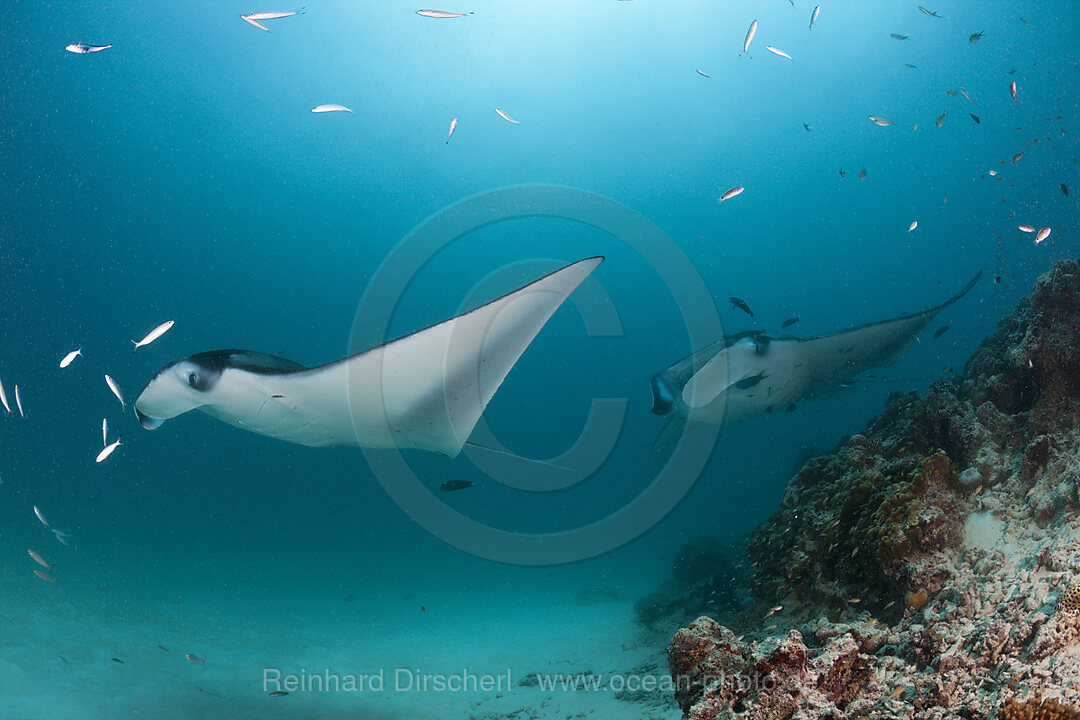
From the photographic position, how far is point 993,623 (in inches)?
62.1

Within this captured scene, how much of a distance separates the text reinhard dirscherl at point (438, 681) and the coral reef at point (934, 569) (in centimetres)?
194

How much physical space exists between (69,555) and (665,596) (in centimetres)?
2686

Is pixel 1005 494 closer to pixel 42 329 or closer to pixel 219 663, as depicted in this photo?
pixel 219 663

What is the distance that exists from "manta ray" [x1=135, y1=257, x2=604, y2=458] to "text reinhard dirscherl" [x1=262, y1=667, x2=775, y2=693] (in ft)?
12.0

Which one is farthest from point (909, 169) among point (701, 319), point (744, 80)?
point (701, 319)

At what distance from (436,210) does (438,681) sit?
32.9 meters

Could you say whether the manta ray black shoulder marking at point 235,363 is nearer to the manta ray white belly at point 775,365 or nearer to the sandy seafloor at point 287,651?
the sandy seafloor at point 287,651

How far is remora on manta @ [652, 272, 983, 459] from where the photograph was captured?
220 inches

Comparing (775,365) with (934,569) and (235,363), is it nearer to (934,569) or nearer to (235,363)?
(934,569)

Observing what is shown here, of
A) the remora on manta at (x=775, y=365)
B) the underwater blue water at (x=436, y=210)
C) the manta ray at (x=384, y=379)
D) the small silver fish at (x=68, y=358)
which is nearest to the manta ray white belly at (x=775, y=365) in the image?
the remora on manta at (x=775, y=365)

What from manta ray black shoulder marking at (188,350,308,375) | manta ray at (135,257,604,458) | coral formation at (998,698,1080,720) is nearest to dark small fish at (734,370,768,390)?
manta ray at (135,257,604,458)

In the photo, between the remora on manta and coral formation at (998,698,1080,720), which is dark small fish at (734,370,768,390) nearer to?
the remora on manta

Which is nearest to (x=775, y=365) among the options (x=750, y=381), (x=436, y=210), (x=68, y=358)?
(x=750, y=381)

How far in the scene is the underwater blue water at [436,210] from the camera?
60.0 feet
